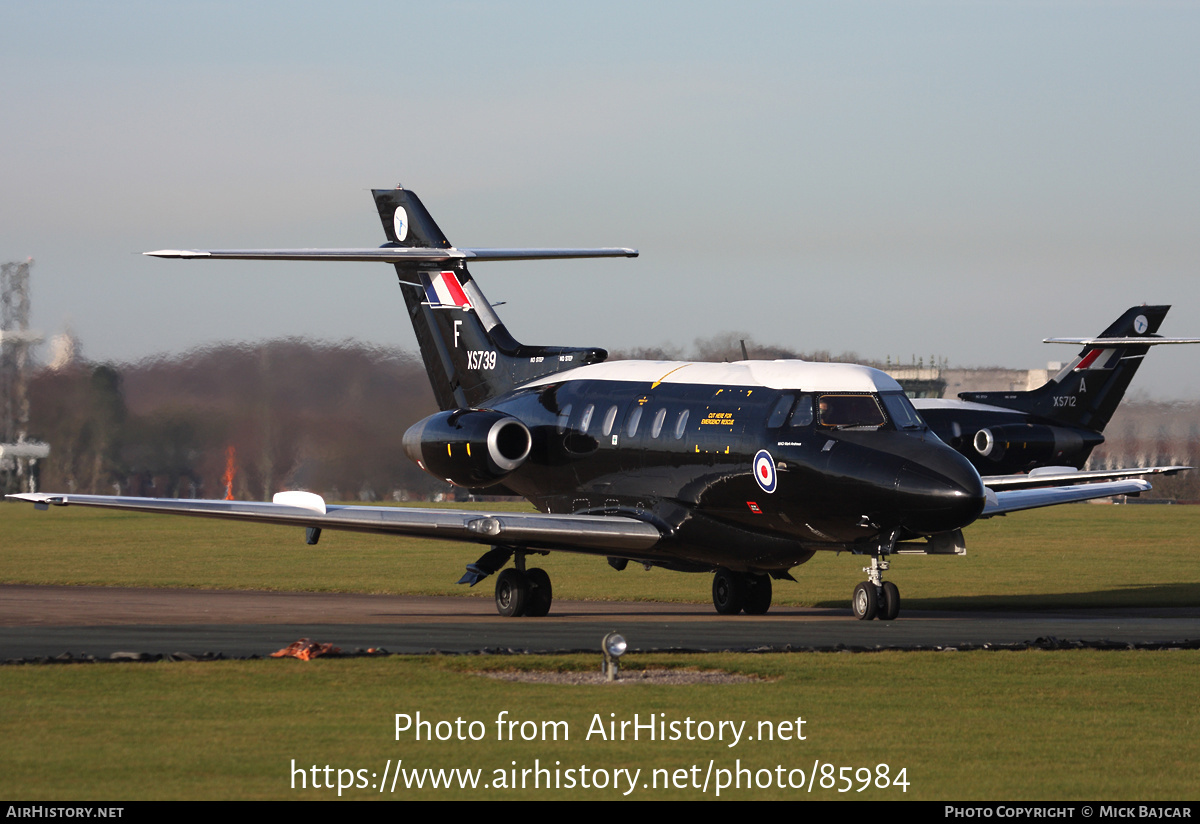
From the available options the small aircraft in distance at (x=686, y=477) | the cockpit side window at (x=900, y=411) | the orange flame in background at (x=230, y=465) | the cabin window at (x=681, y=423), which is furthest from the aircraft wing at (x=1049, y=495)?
the orange flame in background at (x=230, y=465)

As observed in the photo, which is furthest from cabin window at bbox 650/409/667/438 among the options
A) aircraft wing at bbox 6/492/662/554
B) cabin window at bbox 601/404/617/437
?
aircraft wing at bbox 6/492/662/554

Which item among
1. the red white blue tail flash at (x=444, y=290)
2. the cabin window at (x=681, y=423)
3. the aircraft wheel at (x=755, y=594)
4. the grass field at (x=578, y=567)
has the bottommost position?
the grass field at (x=578, y=567)

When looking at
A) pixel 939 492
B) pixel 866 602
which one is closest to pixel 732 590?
pixel 866 602

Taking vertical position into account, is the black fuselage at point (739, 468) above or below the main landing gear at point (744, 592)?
above

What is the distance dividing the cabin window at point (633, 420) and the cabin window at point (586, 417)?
3.18 ft

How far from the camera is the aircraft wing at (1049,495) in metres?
26.3

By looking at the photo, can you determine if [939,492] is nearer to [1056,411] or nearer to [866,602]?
[866,602]

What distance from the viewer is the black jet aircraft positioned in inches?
2112

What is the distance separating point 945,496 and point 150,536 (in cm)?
3571

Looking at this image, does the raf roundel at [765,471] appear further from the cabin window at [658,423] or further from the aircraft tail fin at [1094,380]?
the aircraft tail fin at [1094,380]

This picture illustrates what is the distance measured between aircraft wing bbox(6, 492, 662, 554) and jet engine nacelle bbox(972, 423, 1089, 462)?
100 feet

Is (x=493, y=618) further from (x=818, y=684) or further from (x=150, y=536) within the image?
(x=150, y=536)

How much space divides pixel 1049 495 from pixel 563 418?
834 cm
